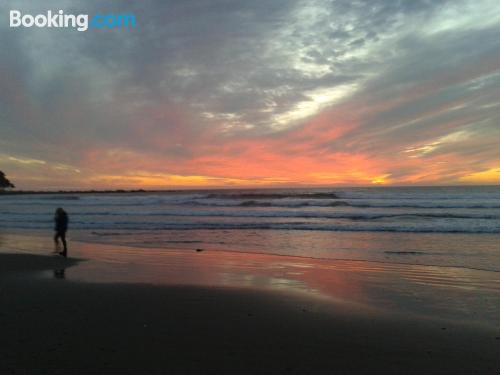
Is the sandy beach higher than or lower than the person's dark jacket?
lower

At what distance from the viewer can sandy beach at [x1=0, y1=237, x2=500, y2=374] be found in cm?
426

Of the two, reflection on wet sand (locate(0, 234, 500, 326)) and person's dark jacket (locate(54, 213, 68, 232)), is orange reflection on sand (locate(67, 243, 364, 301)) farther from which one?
person's dark jacket (locate(54, 213, 68, 232))

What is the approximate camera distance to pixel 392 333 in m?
5.34

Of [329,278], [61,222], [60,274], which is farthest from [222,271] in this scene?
[61,222]

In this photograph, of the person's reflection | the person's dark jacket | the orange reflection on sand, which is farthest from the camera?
the person's dark jacket

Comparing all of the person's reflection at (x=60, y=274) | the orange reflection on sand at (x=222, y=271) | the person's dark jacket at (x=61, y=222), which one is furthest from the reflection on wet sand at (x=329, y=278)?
the person's dark jacket at (x=61, y=222)

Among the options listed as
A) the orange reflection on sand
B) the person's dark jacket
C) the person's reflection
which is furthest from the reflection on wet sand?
the person's dark jacket

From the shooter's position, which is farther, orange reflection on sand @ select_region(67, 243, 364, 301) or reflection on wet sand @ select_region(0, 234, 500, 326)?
orange reflection on sand @ select_region(67, 243, 364, 301)

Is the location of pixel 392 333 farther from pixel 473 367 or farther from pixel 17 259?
pixel 17 259

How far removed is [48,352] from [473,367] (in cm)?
503

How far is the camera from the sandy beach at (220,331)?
4.26 meters

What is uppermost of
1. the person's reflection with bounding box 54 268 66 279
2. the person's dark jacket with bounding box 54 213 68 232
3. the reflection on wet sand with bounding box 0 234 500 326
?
the person's dark jacket with bounding box 54 213 68 232

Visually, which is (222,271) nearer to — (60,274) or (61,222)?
(60,274)

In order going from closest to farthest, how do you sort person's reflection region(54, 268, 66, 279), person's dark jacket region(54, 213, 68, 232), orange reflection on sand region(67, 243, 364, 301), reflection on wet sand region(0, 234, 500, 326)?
reflection on wet sand region(0, 234, 500, 326)
orange reflection on sand region(67, 243, 364, 301)
person's reflection region(54, 268, 66, 279)
person's dark jacket region(54, 213, 68, 232)
